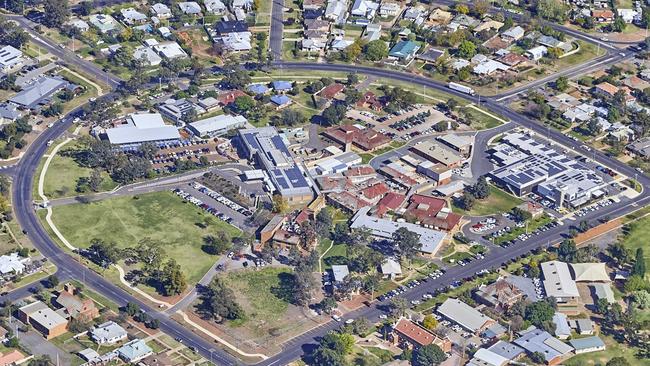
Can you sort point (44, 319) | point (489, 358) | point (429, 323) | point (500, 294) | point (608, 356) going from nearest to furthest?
point (489, 358)
point (608, 356)
point (44, 319)
point (429, 323)
point (500, 294)

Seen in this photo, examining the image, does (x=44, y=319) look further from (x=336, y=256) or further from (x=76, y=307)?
A: (x=336, y=256)

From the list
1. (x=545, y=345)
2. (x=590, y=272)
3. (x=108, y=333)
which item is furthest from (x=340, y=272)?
(x=590, y=272)

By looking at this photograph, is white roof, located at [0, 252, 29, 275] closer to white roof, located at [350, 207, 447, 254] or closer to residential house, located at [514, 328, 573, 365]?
white roof, located at [350, 207, 447, 254]

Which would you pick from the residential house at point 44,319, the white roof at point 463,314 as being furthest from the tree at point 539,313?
the residential house at point 44,319

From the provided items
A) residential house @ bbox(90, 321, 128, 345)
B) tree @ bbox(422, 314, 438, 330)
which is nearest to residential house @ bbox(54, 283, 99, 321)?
residential house @ bbox(90, 321, 128, 345)

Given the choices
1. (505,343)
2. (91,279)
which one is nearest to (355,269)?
(505,343)

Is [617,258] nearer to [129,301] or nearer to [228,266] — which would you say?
[228,266]

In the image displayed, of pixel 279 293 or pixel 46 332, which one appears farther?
pixel 279 293
